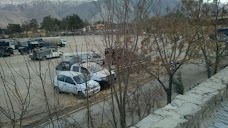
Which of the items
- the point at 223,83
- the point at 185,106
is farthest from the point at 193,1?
the point at 185,106

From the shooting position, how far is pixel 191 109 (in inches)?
123

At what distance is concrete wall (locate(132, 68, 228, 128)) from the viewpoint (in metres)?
2.82

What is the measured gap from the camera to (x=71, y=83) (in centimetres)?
1811

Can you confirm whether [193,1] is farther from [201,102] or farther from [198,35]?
[201,102]

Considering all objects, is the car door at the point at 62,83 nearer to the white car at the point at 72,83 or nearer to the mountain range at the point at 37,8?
the white car at the point at 72,83

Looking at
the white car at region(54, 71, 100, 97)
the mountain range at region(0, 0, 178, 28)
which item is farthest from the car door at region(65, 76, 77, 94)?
the mountain range at region(0, 0, 178, 28)

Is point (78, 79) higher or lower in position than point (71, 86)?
higher

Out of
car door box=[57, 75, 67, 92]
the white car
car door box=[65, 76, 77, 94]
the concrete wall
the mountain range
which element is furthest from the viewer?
the mountain range

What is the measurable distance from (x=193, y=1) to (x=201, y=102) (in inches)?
554

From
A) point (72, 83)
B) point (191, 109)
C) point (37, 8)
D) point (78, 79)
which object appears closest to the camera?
point (191, 109)

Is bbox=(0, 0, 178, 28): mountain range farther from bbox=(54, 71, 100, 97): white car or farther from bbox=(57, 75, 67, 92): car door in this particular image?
bbox=(54, 71, 100, 97): white car

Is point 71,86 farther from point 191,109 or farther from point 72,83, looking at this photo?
point 191,109

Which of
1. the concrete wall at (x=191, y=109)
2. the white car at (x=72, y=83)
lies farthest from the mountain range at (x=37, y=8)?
the concrete wall at (x=191, y=109)

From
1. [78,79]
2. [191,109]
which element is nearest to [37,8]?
[78,79]
